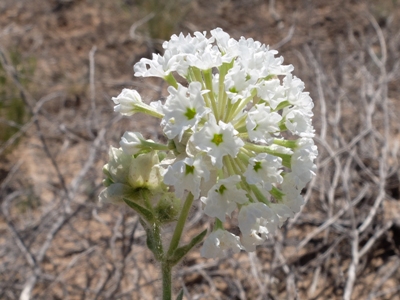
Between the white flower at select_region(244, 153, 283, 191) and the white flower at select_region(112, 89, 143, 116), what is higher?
the white flower at select_region(112, 89, 143, 116)

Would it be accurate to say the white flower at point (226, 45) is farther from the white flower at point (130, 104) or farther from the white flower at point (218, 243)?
the white flower at point (218, 243)

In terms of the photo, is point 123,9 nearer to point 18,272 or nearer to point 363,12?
point 363,12

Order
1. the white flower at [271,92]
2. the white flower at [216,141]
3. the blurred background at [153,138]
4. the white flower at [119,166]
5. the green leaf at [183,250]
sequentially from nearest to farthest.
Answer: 1. the white flower at [216,141]
2. the white flower at [271,92]
3. the green leaf at [183,250]
4. the white flower at [119,166]
5. the blurred background at [153,138]

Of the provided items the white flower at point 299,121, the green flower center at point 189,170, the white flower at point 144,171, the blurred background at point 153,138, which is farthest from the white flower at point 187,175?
the blurred background at point 153,138

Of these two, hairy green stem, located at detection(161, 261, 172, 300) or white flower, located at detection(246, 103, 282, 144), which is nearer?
white flower, located at detection(246, 103, 282, 144)

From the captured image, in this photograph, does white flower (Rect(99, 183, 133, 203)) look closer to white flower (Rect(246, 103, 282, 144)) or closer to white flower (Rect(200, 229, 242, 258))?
white flower (Rect(200, 229, 242, 258))

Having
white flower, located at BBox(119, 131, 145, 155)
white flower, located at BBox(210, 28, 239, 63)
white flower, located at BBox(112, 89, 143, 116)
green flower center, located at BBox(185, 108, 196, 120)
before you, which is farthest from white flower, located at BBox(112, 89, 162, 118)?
white flower, located at BBox(210, 28, 239, 63)

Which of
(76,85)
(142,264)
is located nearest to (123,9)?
(76,85)

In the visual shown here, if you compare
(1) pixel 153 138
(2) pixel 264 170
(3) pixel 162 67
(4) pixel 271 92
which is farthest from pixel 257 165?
(1) pixel 153 138
